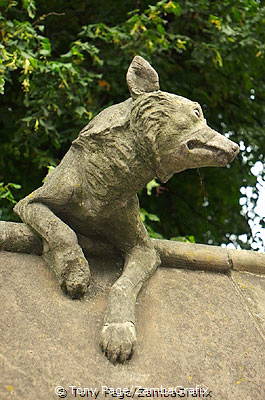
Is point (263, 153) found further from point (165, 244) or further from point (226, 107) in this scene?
point (165, 244)

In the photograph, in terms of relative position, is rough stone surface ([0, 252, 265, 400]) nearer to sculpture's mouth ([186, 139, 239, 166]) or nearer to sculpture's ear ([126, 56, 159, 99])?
sculpture's mouth ([186, 139, 239, 166])

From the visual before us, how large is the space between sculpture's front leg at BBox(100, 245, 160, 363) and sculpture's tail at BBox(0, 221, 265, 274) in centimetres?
14

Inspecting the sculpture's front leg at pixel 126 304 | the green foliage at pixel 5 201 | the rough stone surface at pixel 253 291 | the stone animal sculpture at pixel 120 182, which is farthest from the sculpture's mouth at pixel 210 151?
the green foliage at pixel 5 201

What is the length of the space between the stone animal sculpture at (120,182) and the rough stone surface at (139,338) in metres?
0.08

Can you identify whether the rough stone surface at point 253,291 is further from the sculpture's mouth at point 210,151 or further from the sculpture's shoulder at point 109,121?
the sculpture's shoulder at point 109,121

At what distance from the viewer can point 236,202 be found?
16.8 ft

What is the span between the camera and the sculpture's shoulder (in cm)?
215

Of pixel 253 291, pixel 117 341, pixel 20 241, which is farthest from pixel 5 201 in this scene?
pixel 117 341

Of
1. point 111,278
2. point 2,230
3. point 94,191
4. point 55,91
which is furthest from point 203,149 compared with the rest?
point 55,91

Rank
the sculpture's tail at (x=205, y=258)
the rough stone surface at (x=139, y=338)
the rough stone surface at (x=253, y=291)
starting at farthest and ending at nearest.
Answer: the sculpture's tail at (x=205, y=258), the rough stone surface at (x=253, y=291), the rough stone surface at (x=139, y=338)

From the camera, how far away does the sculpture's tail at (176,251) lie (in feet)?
7.39

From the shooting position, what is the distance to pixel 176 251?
2.59m

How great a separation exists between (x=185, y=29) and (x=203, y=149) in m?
3.33

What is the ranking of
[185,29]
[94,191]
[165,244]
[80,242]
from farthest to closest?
[185,29] < [165,244] < [80,242] < [94,191]
